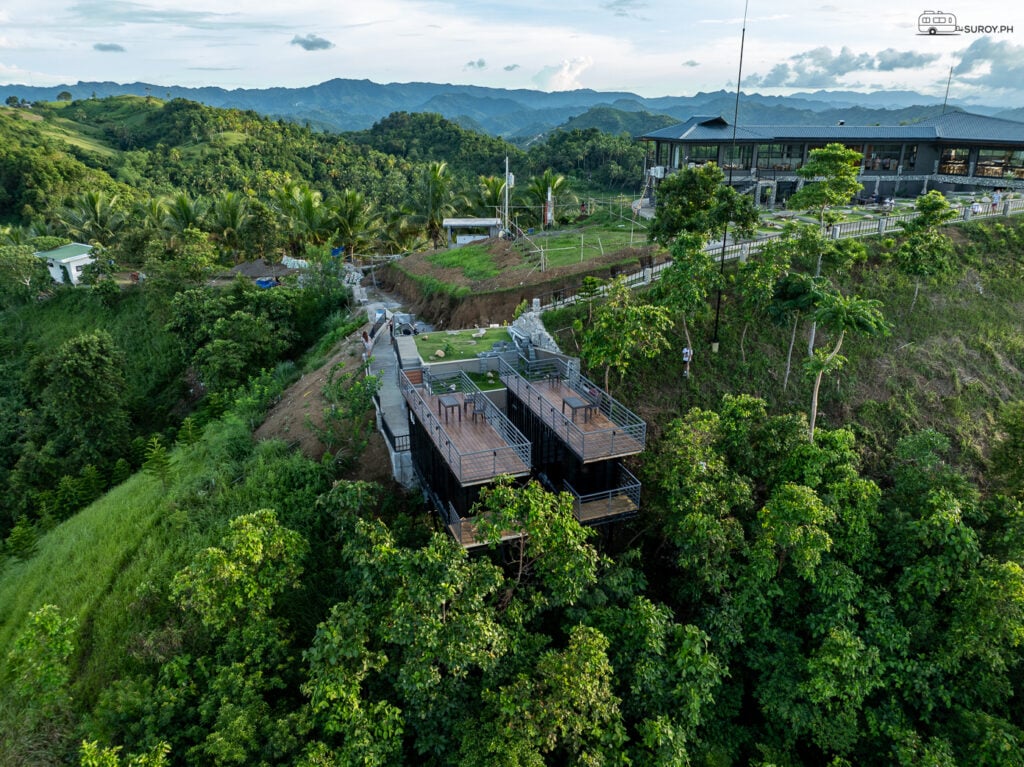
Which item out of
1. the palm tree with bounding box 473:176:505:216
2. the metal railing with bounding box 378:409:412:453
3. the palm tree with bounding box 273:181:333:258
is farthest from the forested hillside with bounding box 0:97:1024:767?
the palm tree with bounding box 473:176:505:216

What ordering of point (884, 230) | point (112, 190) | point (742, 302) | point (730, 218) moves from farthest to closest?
point (112, 190), point (884, 230), point (742, 302), point (730, 218)

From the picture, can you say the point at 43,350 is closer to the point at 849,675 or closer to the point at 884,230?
the point at 849,675

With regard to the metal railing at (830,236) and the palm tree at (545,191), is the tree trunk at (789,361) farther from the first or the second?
the palm tree at (545,191)

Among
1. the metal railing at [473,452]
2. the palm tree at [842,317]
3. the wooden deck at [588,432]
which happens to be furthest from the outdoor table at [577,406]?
the palm tree at [842,317]

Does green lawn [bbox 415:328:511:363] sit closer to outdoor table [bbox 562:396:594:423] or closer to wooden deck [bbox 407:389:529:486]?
wooden deck [bbox 407:389:529:486]

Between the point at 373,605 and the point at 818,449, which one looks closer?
the point at 373,605

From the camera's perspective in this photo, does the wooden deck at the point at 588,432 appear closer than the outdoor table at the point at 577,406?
Yes

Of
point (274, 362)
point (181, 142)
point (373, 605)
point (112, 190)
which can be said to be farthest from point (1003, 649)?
point (181, 142)
